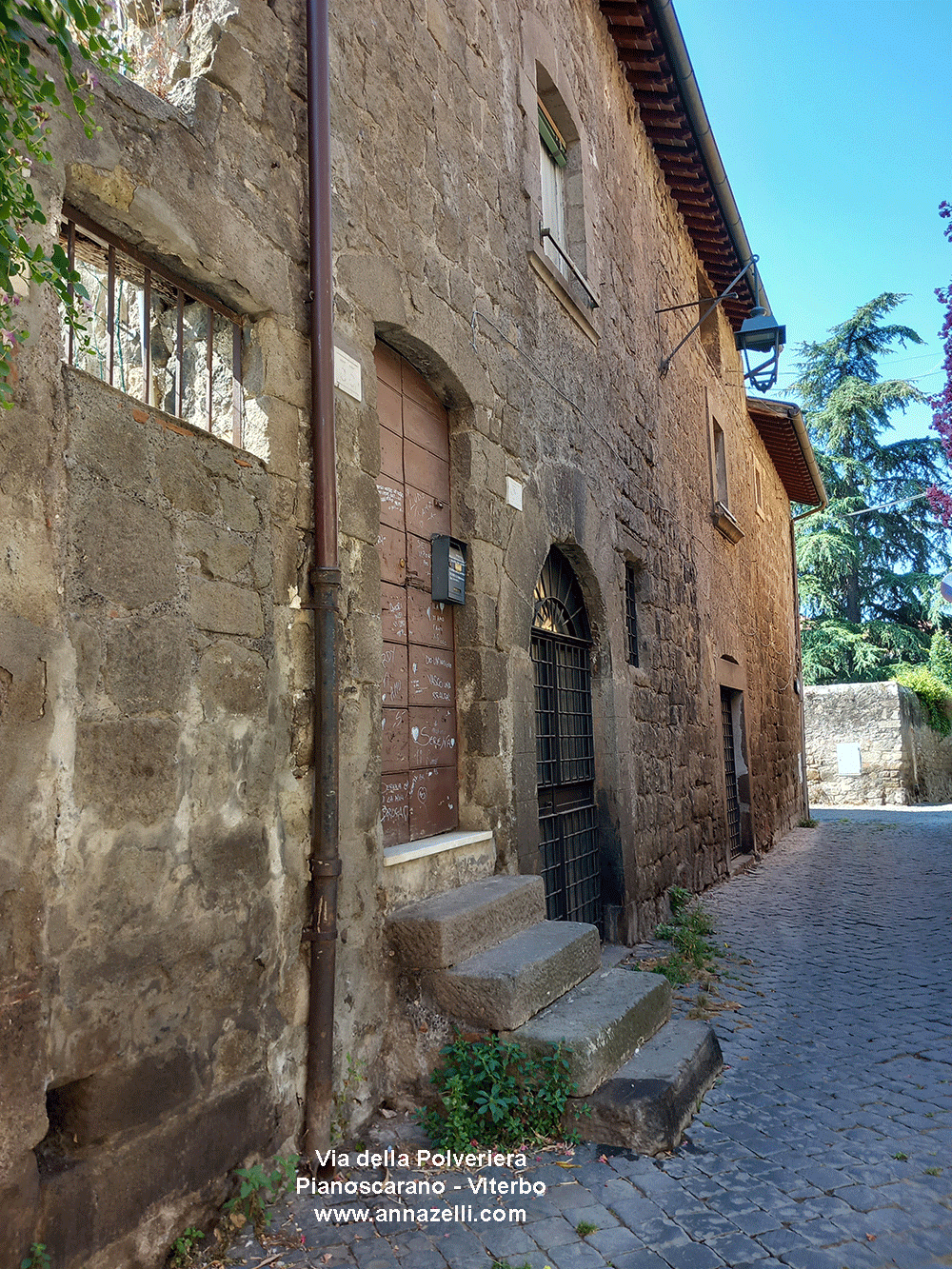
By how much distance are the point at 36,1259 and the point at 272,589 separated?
1.70 m

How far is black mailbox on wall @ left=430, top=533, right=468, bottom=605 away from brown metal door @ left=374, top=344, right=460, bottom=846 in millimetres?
40

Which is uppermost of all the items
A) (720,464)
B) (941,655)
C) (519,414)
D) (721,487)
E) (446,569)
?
(720,464)

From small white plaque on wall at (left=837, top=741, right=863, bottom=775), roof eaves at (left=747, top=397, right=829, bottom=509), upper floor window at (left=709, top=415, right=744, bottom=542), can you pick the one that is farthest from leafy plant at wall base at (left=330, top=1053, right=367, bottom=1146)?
small white plaque on wall at (left=837, top=741, right=863, bottom=775)

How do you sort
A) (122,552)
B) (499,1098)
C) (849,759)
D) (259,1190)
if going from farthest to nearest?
(849,759)
(499,1098)
(259,1190)
(122,552)

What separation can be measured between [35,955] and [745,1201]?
2043mm

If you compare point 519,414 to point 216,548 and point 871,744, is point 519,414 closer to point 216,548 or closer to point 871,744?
point 216,548

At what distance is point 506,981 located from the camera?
300 centimetres

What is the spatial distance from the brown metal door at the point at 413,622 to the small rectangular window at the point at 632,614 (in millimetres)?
2801

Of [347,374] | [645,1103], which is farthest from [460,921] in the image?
[347,374]

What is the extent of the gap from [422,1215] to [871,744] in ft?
54.1

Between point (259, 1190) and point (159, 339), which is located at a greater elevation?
point (159, 339)

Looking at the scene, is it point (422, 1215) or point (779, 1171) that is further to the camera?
point (779, 1171)

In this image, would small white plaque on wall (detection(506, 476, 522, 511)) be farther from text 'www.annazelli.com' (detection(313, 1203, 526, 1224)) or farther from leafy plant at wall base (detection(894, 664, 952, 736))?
leafy plant at wall base (detection(894, 664, 952, 736))

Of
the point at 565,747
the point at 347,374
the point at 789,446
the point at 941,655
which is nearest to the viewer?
the point at 347,374
